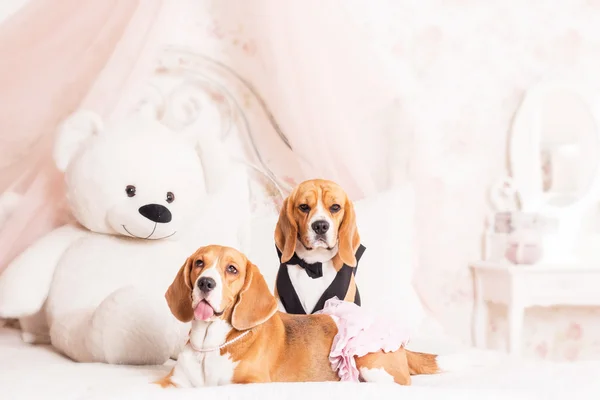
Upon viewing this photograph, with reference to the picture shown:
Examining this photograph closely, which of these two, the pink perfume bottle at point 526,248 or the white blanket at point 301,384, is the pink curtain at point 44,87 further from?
the pink perfume bottle at point 526,248

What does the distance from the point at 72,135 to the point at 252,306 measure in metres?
0.90

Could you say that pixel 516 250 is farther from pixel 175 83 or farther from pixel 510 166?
pixel 175 83

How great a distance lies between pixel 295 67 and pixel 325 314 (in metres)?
1.14

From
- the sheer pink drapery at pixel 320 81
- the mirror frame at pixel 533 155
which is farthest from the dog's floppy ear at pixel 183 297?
the mirror frame at pixel 533 155

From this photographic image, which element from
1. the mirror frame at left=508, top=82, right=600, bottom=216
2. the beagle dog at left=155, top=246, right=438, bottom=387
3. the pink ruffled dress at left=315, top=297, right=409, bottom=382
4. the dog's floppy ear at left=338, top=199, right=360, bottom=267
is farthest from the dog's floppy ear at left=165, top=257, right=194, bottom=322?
the mirror frame at left=508, top=82, right=600, bottom=216

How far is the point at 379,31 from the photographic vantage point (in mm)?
2871

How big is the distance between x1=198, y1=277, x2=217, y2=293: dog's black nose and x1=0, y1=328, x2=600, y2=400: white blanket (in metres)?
0.17

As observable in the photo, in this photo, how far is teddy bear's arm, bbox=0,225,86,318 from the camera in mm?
1633

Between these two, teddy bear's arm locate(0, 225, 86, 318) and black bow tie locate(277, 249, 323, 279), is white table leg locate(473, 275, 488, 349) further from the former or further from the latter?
teddy bear's arm locate(0, 225, 86, 318)

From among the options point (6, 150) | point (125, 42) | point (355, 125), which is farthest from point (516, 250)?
point (6, 150)

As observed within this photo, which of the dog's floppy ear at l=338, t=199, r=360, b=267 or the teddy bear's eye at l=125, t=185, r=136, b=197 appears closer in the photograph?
the dog's floppy ear at l=338, t=199, r=360, b=267

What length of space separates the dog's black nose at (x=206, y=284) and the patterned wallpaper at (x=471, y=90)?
6.05ft

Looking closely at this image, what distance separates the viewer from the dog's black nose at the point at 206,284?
1.15m

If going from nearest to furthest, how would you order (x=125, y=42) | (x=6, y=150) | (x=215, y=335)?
(x=215, y=335)
(x=6, y=150)
(x=125, y=42)
